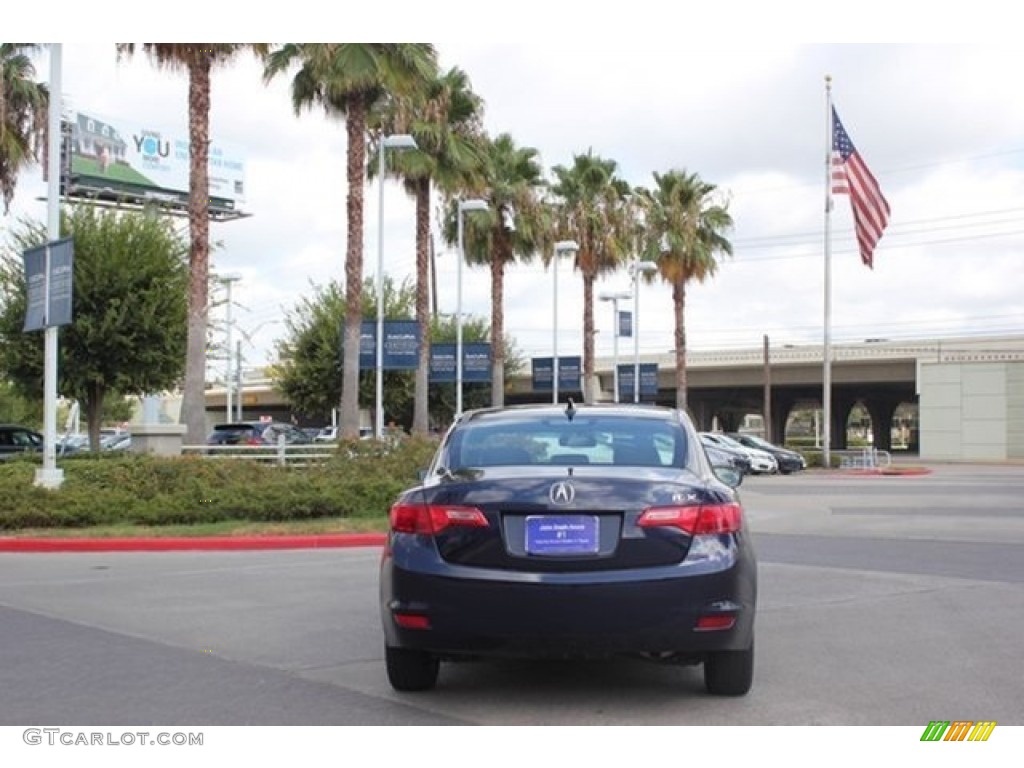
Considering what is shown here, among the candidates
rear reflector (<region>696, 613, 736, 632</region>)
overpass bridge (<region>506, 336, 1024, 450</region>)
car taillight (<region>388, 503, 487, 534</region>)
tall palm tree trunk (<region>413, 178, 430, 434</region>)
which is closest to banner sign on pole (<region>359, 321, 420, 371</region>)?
tall palm tree trunk (<region>413, 178, 430, 434</region>)

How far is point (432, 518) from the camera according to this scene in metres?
5.87

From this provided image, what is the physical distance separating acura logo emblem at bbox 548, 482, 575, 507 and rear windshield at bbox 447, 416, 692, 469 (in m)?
0.46

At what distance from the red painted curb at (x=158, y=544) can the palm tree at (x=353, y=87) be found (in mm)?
9662

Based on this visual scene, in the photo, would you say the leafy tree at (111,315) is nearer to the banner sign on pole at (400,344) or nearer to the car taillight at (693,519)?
the banner sign on pole at (400,344)

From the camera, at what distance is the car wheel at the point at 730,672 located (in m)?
6.10

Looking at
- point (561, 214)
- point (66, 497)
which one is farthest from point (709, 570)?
point (561, 214)

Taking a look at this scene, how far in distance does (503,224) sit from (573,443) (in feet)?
109

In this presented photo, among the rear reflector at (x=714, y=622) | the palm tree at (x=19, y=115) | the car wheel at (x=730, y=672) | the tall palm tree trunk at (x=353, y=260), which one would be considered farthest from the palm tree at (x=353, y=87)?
the rear reflector at (x=714, y=622)

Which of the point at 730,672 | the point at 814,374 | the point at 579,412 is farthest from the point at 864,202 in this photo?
the point at 814,374

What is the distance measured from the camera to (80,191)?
76812 mm

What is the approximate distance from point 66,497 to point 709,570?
42.1 feet

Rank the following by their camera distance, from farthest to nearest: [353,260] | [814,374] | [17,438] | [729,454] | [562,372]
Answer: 1. [814,374]
2. [562,372]
3. [729,454]
4. [17,438]
5. [353,260]

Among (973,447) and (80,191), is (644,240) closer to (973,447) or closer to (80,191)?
(973,447)

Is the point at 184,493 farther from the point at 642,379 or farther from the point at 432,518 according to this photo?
the point at 642,379
